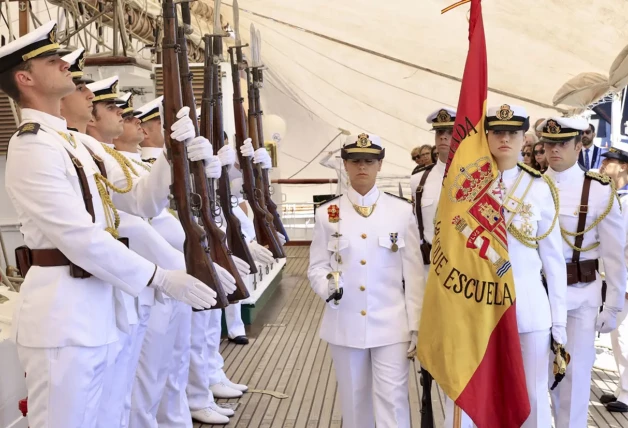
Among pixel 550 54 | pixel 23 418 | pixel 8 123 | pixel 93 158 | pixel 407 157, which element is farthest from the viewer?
pixel 407 157

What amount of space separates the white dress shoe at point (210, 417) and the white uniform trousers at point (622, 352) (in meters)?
2.01

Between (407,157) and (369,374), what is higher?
(369,374)

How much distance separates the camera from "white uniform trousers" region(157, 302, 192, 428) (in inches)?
131

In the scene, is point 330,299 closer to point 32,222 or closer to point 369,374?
point 369,374

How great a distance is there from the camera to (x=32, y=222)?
6.89ft

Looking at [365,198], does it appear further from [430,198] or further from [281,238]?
[281,238]

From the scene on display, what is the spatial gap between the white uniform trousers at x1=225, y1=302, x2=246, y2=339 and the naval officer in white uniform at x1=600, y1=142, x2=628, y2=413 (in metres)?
2.48

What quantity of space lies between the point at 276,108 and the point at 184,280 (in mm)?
14588

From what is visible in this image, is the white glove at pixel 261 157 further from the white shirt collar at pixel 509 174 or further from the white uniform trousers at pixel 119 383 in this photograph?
the white shirt collar at pixel 509 174

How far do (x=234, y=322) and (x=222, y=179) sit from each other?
7.81ft

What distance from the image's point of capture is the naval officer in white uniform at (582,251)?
3.17 m

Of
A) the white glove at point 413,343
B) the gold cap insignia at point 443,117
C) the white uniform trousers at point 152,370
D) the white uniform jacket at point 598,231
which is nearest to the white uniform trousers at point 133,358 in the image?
the white uniform trousers at point 152,370

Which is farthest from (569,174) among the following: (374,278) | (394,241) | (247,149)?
(247,149)

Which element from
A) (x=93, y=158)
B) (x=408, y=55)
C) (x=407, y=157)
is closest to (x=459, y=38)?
(x=408, y=55)
